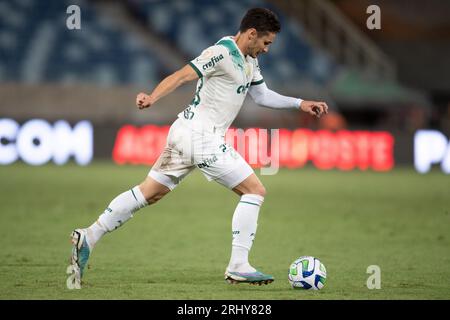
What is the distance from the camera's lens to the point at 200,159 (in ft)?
23.2

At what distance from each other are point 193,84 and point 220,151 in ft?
63.2

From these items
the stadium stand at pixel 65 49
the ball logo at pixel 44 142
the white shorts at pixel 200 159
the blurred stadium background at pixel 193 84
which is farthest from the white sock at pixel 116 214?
the stadium stand at pixel 65 49

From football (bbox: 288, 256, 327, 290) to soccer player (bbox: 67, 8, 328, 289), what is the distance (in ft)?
0.73

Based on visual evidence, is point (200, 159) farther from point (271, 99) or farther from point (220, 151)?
point (271, 99)

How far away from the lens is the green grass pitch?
6.84 m

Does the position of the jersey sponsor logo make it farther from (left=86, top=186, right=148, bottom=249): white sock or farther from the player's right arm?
(left=86, top=186, right=148, bottom=249): white sock

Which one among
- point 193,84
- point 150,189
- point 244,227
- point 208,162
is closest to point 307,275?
point 244,227

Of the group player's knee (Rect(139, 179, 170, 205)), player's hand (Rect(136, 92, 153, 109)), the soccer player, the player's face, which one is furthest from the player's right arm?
player's knee (Rect(139, 179, 170, 205))

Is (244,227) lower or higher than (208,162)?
lower

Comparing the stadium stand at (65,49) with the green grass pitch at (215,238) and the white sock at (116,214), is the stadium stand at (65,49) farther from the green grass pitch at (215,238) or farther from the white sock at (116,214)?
the white sock at (116,214)

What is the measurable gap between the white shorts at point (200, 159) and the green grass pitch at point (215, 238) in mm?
826

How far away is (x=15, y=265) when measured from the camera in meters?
7.89
